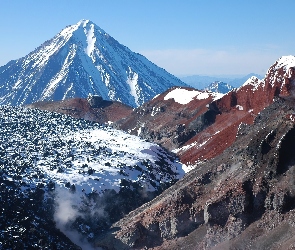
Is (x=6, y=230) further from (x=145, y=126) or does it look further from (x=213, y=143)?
(x=145, y=126)

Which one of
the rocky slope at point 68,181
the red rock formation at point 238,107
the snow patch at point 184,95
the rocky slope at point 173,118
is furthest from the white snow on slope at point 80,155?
the snow patch at point 184,95

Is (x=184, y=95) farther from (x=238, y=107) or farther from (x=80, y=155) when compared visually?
(x=80, y=155)

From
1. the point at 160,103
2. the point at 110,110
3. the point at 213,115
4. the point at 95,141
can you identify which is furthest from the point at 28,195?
the point at 110,110

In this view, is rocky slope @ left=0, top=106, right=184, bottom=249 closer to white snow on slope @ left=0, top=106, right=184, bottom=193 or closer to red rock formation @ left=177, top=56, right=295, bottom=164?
white snow on slope @ left=0, top=106, right=184, bottom=193

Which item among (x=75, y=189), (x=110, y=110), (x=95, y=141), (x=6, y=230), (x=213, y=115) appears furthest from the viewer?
(x=110, y=110)

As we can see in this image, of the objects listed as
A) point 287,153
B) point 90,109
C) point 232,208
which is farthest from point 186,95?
point 232,208

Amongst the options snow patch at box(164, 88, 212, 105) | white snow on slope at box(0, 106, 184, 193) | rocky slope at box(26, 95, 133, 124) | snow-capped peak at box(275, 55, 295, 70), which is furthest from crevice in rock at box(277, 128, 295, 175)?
rocky slope at box(26, 95, 133, 124)
